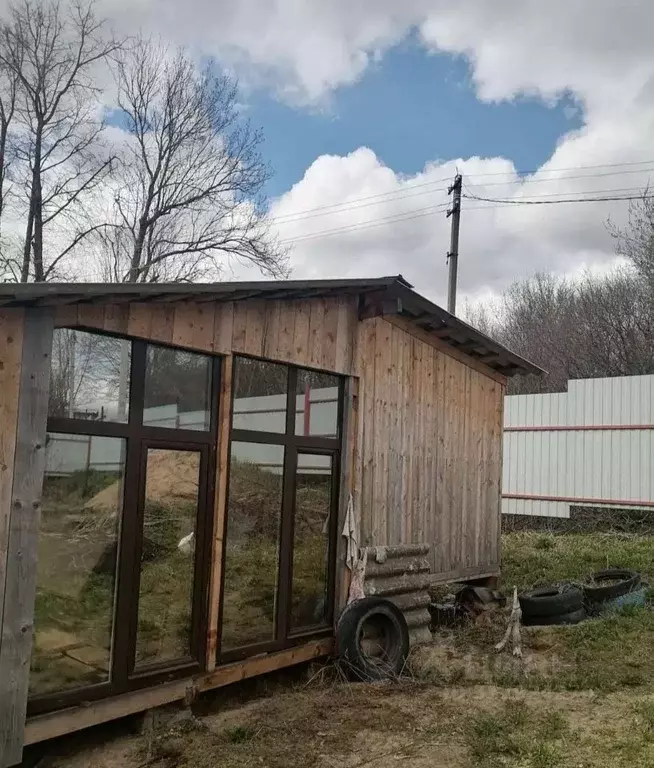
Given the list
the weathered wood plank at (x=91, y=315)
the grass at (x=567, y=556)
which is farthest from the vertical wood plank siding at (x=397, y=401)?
the grass at (x=567, y=556)

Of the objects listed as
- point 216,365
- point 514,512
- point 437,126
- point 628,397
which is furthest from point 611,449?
point 216,365

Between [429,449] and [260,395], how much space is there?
2.65m

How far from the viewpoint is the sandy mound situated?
175 inches

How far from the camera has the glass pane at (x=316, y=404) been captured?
6.06 m

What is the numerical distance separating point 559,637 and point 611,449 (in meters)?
7.03

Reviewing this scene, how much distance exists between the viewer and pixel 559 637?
689 centimetres

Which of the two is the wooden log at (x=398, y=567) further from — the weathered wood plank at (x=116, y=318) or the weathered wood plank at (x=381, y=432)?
the weathered wood plank at (x=116, y=318)

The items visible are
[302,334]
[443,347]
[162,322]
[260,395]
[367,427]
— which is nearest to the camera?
[162,322]

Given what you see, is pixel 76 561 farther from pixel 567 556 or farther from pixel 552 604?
pixel 567 556

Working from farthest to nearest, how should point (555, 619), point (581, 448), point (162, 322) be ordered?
point (581, 448) < point (555, 619) < point (162, 322)

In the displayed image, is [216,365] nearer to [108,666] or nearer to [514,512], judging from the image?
[108,666]

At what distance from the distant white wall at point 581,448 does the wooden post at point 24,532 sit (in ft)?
37.1

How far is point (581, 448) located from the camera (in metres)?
13.6

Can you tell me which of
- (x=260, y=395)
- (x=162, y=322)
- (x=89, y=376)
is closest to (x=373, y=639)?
(x=260, y=395)
